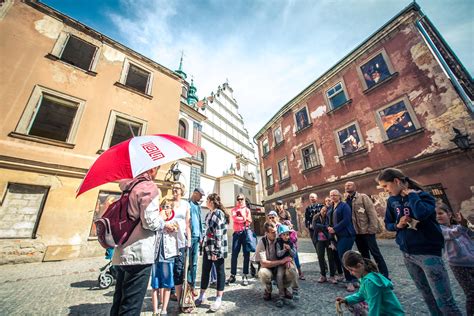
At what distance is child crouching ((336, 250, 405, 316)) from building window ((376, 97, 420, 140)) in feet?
31.3

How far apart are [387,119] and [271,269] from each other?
9994mm

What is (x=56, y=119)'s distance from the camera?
26.4 ft

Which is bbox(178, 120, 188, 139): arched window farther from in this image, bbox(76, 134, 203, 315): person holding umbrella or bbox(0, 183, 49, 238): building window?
bbox(76, 134, 203, 315): person holding umbrella

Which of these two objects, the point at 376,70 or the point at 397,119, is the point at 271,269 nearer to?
the point at 397,119

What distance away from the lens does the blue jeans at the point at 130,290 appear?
1.62 metres

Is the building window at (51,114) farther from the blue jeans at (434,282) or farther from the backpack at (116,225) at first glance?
the blue jeans at (434,282)

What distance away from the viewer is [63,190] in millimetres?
6773

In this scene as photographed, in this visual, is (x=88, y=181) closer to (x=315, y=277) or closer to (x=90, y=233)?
(x=315, y=277)

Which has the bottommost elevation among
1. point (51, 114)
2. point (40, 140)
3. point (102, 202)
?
point (102, 202)

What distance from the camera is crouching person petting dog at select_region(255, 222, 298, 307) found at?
307 centimetres

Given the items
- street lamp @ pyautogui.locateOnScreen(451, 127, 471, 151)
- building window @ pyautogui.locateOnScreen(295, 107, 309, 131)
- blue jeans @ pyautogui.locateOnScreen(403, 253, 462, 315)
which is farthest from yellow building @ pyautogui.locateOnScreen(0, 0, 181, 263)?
street lamp @ pyautogui.locateOnScreen(451, 127, 471, 151)

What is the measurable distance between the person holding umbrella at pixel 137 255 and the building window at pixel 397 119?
11.1 m

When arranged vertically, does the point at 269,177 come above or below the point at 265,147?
below

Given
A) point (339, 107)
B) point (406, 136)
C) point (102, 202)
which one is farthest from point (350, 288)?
point (339, 107)
